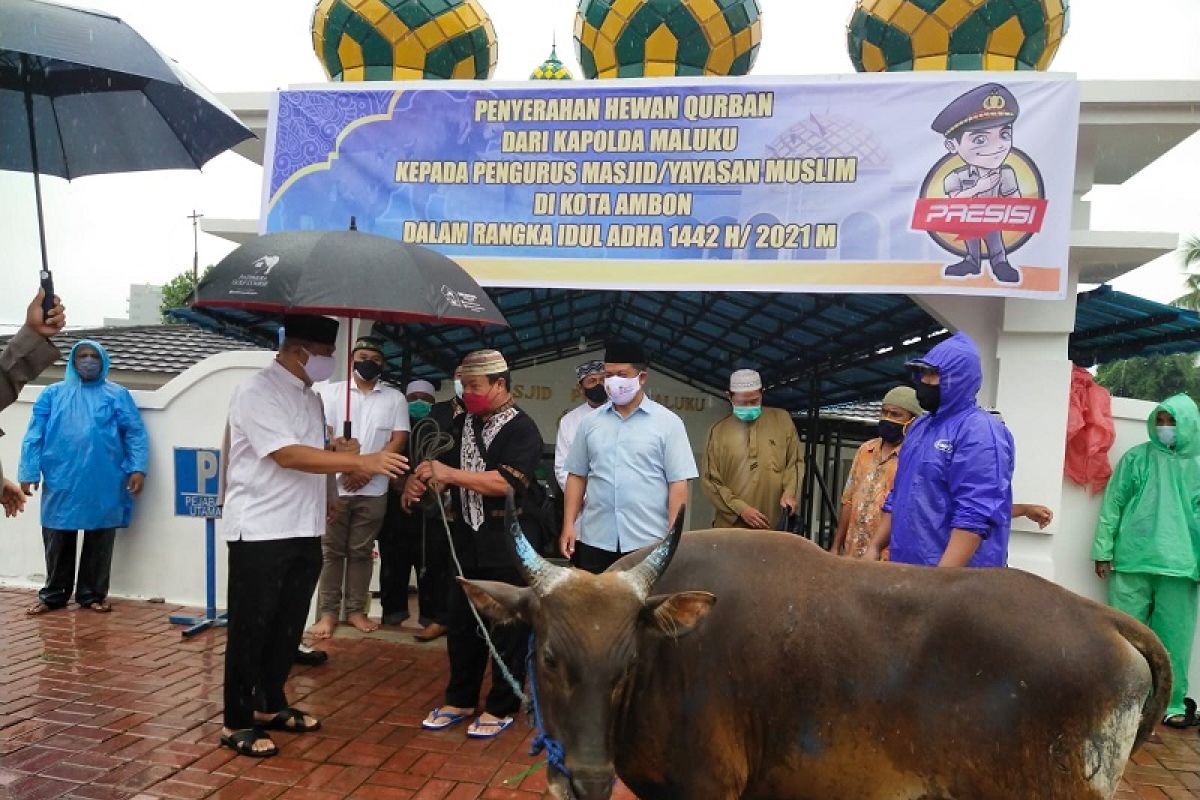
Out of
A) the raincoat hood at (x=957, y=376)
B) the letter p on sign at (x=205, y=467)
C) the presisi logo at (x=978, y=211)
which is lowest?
the letter p on sign at (x=205, y=467)

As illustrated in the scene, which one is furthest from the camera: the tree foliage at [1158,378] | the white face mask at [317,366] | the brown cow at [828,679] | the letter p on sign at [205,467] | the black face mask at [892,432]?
the tree foliage at [1158,378]

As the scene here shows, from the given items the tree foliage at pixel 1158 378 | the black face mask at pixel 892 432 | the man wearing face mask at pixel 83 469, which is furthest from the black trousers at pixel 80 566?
the tree foliage at pixel 1158 378

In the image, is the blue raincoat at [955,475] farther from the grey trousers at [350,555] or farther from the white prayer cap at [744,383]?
the grey trousers at [350,555]

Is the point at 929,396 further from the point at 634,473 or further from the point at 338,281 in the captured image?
the point at 338,281

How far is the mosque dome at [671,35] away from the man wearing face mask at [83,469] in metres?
4.47

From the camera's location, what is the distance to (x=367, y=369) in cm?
588

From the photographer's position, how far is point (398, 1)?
6531 millimetres

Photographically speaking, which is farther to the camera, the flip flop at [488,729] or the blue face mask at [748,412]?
the blue face mask at [748,412]

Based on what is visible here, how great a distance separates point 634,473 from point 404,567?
2.72 metres

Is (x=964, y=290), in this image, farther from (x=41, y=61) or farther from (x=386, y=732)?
(x=41, y=61)

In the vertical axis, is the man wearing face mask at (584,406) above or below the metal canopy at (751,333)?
below

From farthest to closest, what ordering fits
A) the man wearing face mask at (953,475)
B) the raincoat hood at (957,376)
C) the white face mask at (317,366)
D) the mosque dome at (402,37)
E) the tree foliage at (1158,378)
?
the tree foliage at (1158,378) → the mosque dome at (402,37) → the white face mask at (317,366) → the raincoat hood at (957,376) → the man wearing face mask at (953,475)

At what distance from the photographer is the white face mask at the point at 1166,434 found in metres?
5.00

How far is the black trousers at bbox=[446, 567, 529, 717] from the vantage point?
14.6 ft
